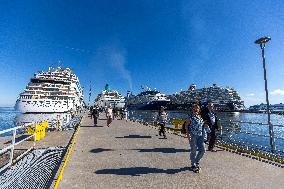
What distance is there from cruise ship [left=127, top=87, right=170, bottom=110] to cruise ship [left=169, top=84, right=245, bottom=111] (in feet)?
24.7

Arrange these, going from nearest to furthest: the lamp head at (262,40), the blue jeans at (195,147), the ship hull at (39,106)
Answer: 1. the blue jeans at (195,147)
2. the lamp head at (262,40)
3. the ship hull at (39,106)

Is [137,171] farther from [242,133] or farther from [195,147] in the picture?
[242,133]

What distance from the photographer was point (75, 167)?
7.37m

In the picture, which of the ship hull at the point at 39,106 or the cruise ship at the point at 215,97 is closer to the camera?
the ship hull at the point at 39,106

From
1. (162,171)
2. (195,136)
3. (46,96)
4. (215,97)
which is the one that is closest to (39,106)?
(46,96)

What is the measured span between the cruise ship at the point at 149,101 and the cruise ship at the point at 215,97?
7.52 metres

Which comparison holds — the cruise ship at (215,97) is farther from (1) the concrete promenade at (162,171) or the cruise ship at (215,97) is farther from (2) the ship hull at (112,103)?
(1) the concrete promenade at (162,171)

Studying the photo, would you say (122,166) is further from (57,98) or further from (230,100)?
(230,100)

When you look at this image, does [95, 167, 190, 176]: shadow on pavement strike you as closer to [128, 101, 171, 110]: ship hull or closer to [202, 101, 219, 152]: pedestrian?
[202, 101, 219, 152]: pedestrian

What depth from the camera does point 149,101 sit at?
406 feet

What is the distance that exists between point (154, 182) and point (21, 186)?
12.7 feet

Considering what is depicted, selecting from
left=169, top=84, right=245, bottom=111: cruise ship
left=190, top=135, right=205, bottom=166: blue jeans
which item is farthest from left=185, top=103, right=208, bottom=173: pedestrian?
left=169, top=84, right=245, bottom=111: cruise ship

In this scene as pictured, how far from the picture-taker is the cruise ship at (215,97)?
11062 cm

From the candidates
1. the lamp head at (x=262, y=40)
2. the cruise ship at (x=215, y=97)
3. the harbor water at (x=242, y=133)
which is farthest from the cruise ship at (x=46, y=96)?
the cruise ship at (x=215, y=97)
